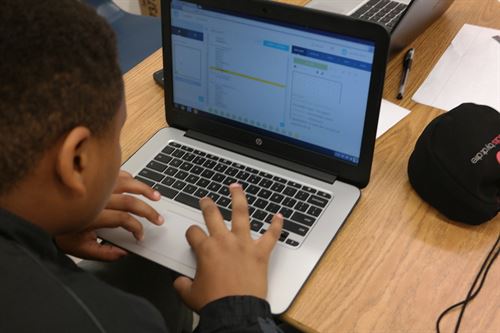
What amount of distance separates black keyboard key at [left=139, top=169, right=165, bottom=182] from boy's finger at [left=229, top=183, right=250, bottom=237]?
15 centimetres

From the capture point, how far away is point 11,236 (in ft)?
1.91

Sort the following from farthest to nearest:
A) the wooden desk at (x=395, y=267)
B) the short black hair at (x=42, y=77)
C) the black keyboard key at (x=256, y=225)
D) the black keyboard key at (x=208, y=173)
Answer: the black keyboard key at (x=208, y=173)
the black keyboard key at (x=256, y=225)
the wooden desk at (x=395, y=267)
the short black hair at (x=42, y=77)

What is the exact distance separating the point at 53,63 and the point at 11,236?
19 cm

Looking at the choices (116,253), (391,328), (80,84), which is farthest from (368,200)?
(80,84)

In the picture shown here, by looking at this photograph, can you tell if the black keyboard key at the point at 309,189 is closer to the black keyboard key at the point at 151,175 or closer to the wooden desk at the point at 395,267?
the wooden desk at the point at 395,267

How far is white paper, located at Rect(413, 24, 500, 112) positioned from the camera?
1107mm

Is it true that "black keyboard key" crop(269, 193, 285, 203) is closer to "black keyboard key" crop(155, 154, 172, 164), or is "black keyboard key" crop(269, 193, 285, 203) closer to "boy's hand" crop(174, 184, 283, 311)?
"boy's hand" crop(174, 184, 283, 311)

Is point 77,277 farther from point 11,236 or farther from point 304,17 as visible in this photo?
point 304,17

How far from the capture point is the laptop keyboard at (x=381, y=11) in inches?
52.1

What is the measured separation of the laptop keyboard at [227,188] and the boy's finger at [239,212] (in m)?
0.03

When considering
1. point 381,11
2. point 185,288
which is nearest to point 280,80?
point 185,288

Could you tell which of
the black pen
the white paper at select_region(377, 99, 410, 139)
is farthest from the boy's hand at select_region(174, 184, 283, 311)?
the black pen

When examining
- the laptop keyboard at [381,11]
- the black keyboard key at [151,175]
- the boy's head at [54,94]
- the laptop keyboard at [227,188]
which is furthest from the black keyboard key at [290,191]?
the laptop keyboard at [381,11]

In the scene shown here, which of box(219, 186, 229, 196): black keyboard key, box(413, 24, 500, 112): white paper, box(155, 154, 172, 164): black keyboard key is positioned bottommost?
box(155, 154, 172, 164): black keyboard key
